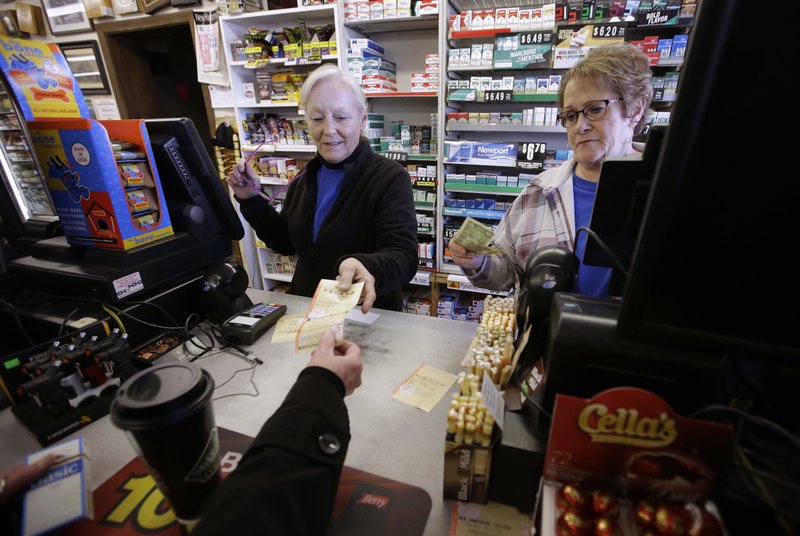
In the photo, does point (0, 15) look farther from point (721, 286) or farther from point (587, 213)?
point (721, 286)

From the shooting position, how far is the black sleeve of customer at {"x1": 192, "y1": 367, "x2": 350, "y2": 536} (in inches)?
20.1

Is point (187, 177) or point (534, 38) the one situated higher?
point (534, 38)

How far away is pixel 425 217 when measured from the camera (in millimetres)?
3256

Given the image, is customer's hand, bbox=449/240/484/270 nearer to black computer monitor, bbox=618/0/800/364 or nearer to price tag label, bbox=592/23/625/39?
black computer monitor, bbox=618/0/800/364

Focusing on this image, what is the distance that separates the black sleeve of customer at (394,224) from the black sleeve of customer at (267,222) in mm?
631

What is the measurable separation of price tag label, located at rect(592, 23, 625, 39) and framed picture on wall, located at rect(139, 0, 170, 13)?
3.85 metres

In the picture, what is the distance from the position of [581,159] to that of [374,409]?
1295 millimetres

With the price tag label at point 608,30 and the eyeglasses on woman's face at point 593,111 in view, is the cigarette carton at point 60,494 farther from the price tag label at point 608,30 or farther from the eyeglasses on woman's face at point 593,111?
the price tag label at point 608,30

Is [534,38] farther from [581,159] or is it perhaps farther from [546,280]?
[546,280]

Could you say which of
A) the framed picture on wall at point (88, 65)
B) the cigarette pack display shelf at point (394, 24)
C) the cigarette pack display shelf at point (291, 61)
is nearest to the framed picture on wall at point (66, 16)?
the framed picture on wall at point (88, 65)

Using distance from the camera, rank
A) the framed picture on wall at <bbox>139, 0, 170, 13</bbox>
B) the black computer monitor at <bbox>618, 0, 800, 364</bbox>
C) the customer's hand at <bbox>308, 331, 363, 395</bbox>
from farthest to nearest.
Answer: the framed picture on wall at <bbox>139, 0, 170, 13</bbox> → the customer's hand at <bbox>308, 331, 363, 395</bbox> → the black computer monitor at <bbox>618, 0, 800, 364</bbox>

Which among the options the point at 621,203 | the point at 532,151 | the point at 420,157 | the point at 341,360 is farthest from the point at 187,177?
the point at 532,151

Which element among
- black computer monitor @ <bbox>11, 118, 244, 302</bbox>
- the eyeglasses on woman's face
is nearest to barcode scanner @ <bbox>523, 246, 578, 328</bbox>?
the eyeglasses on woman's face

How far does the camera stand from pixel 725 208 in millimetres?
504
